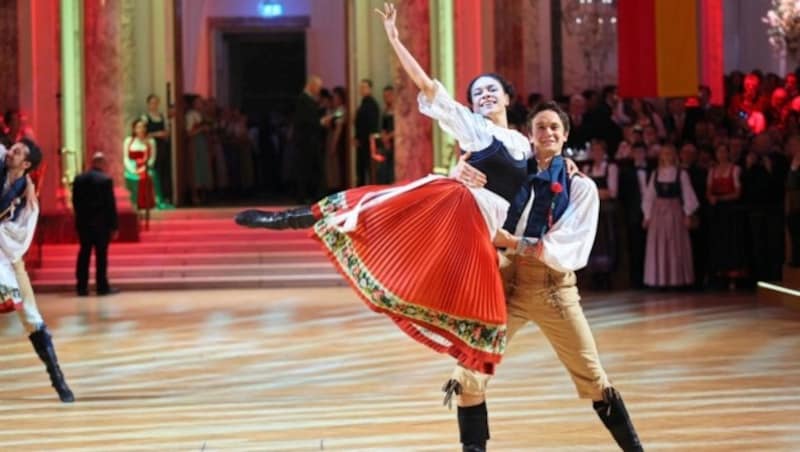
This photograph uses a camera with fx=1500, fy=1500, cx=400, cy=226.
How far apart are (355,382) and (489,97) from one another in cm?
321

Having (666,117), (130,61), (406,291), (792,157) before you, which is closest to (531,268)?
(406,291)

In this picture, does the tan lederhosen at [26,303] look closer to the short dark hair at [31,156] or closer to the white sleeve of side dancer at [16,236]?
the white sleeve of side dancer at [16,236]

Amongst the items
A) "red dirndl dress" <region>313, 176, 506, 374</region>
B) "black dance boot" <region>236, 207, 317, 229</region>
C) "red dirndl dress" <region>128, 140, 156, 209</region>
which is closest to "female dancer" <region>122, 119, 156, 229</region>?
"red dirndl dress" <region>128, 140, 156, 209</region>

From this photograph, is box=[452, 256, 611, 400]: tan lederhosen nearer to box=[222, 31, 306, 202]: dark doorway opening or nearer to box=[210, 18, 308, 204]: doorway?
box=[210, 18, 308, 204]: doorway

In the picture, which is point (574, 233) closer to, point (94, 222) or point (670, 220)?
point (670, 220)

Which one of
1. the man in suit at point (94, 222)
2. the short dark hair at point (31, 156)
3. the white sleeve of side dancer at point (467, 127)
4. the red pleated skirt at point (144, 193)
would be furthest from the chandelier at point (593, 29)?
the white sleeve of side dancer at point (467, 127)

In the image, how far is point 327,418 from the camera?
750 cm

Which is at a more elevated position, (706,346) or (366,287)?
(366,287)

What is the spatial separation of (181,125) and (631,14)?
22.1ft

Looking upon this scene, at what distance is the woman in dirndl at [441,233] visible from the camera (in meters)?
5.66

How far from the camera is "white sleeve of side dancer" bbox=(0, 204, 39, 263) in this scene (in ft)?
26.6

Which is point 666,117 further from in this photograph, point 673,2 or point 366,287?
point 366,287

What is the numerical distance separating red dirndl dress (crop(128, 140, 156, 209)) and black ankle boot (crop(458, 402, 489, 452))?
11.2 m

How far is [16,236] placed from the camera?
8133mm
